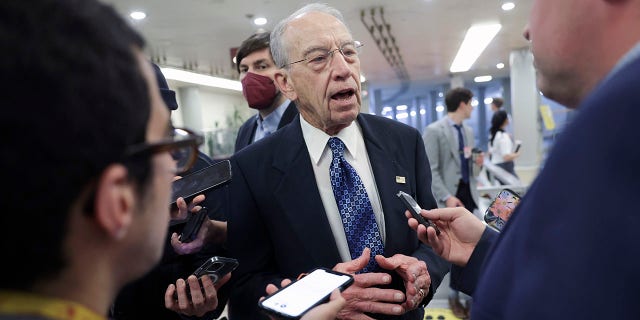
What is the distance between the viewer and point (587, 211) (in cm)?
61

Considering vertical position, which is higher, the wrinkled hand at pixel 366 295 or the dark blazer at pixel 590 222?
the dark blazer at pixel 590 222

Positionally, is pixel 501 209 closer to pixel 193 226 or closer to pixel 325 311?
pixel 325 311

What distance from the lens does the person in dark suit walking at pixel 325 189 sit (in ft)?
4.93

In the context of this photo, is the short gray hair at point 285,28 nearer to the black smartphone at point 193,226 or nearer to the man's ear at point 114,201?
the black smartphone at point 193,226

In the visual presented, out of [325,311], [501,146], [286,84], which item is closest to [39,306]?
[325,311]

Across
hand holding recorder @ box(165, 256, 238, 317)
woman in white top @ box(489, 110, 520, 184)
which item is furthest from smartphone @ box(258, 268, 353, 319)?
woman in white top @ box(489, 110, 520, 184)

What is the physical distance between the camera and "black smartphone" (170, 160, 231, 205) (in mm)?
1405

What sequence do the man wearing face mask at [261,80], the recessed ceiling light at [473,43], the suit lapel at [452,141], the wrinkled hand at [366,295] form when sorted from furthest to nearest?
1. the recessed ceiling light at [473,43]
2. the suit lapel at [452,141]
3. the man wearing face mask at [261,80]
4. the wrinkled hand at [366,295]

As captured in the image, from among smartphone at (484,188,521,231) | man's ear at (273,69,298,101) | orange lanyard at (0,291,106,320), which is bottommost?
smartphone at (484,188,521,231)

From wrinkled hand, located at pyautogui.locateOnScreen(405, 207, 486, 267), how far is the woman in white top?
21.4ft

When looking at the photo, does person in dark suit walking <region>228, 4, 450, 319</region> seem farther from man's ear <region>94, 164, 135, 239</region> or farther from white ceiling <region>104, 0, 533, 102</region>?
white ceiling <region>104, 0, 533, 102</region>

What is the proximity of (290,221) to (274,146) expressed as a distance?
325 mm

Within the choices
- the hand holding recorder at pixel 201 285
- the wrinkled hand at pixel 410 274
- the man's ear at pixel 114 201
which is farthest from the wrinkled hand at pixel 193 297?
the man's ear at pixel 114 201

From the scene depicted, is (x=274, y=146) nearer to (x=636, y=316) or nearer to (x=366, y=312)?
(x=366, y=312)
